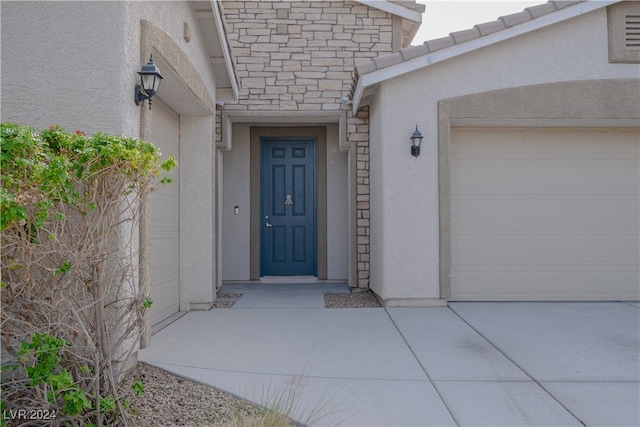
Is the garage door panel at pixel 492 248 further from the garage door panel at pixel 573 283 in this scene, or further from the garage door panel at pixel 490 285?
the garage door panel at pixel 573 283

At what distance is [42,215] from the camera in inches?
102

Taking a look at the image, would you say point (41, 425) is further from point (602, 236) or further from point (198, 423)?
point (602, 236)

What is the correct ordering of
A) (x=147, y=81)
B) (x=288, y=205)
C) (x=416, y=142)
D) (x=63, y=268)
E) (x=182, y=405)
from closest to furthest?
(x=63, y=268), (x=182, y=405), (x=147, y=81), (x=416, y=142), (x=288, y=205)

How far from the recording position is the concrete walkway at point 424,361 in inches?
133

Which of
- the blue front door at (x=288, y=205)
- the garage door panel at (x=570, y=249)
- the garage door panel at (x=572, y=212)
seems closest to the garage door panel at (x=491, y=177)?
the garage door panel at (x=572, y=212)

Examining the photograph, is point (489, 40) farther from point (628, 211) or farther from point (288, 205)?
point (288, 205)

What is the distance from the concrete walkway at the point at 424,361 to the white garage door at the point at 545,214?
440 millimetres

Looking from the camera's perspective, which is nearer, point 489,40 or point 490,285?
point 489,40

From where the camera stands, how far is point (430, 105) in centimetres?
689

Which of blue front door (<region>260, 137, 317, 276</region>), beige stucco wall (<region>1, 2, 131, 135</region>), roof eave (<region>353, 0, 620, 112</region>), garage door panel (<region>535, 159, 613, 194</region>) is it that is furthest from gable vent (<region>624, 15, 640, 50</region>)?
beige stucco wall (<region>1, 2, 131, 135</region>)

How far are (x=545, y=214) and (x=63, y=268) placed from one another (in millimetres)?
6391

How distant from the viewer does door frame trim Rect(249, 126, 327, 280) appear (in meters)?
9.54

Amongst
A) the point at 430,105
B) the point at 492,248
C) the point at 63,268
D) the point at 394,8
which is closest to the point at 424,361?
the point at 63,268

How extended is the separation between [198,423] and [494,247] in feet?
17.2
